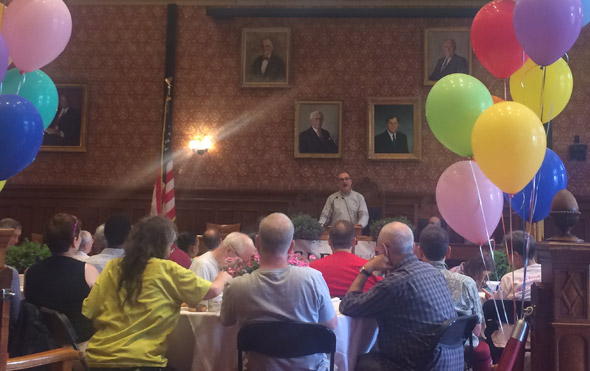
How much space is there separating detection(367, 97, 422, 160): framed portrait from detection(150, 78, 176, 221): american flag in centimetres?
333

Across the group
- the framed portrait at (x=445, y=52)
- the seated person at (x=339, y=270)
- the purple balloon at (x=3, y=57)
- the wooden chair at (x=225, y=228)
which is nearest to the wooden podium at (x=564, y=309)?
the seated person at (x=339, y=270)

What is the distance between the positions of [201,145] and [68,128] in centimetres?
239

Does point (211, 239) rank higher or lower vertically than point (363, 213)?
lower

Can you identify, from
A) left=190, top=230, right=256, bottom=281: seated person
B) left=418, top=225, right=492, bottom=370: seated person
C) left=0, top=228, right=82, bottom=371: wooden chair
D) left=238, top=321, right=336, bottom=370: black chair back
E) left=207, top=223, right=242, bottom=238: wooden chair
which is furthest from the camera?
left=207, top=223, right=242, bottom=238: wooden chair

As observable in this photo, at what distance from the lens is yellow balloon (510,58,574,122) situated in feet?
12.7

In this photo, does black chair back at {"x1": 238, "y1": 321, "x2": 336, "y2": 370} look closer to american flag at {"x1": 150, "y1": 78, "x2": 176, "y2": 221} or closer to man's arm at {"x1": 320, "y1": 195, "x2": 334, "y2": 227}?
man's arm at {"x1": 320, "y1": 195, "x2": 334, "y2": 227}

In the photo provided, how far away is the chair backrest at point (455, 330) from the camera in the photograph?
9.53 ft

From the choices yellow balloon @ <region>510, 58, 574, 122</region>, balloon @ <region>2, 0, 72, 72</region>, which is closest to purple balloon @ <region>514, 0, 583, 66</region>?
yellow balloon @ <region>510, 58, 574, 122</region>

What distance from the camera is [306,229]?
6609 millimetres

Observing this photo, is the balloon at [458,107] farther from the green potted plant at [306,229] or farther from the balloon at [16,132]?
the green potted plant at [306,229]

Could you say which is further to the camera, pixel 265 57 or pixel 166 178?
pixel 265 57

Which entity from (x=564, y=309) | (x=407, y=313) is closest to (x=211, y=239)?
(x=407, y=313)

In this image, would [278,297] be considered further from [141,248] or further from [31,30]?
[31,30]

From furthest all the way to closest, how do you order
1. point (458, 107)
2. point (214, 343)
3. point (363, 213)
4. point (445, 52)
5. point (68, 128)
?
1. point (68, 128)
2. point (445, 52)
3. point (363, 213)
4. point (458, 107)
5. point (214, 343)
